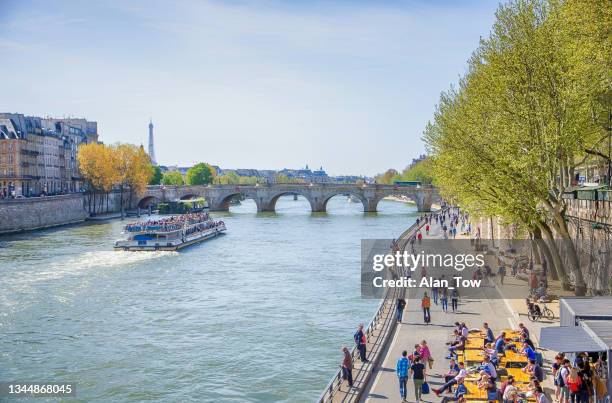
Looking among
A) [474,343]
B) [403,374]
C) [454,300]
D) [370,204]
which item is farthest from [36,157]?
[403,374]

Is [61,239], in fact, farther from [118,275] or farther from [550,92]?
[550,92]

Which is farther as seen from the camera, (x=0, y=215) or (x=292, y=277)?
(x=0, y=215)

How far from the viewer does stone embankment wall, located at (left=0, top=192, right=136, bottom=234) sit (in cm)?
6406

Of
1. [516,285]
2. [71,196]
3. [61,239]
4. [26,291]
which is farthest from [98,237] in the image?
[516,285]

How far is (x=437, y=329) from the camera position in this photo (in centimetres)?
2155

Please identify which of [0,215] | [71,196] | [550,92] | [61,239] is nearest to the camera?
[550,92]

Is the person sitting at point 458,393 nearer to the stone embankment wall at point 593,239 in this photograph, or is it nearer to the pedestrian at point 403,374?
the pedestrian at point 403,374

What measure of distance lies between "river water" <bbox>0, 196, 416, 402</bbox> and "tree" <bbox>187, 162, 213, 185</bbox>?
87.2 m

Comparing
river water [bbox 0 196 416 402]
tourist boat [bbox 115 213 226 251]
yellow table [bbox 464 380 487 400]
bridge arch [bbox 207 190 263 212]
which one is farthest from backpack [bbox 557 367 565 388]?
bridge arch [bbox 207 190 263 212]

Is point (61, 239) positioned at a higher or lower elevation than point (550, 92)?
lower

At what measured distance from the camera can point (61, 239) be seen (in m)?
58.5

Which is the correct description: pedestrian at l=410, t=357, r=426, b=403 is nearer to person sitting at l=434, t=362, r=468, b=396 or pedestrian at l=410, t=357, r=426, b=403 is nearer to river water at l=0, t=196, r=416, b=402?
person sitting at l=434, t=362, r=468, b=396

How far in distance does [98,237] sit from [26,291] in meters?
28.1

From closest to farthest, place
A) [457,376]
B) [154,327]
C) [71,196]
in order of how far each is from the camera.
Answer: [457,376]
[154,327]
[71,196]
